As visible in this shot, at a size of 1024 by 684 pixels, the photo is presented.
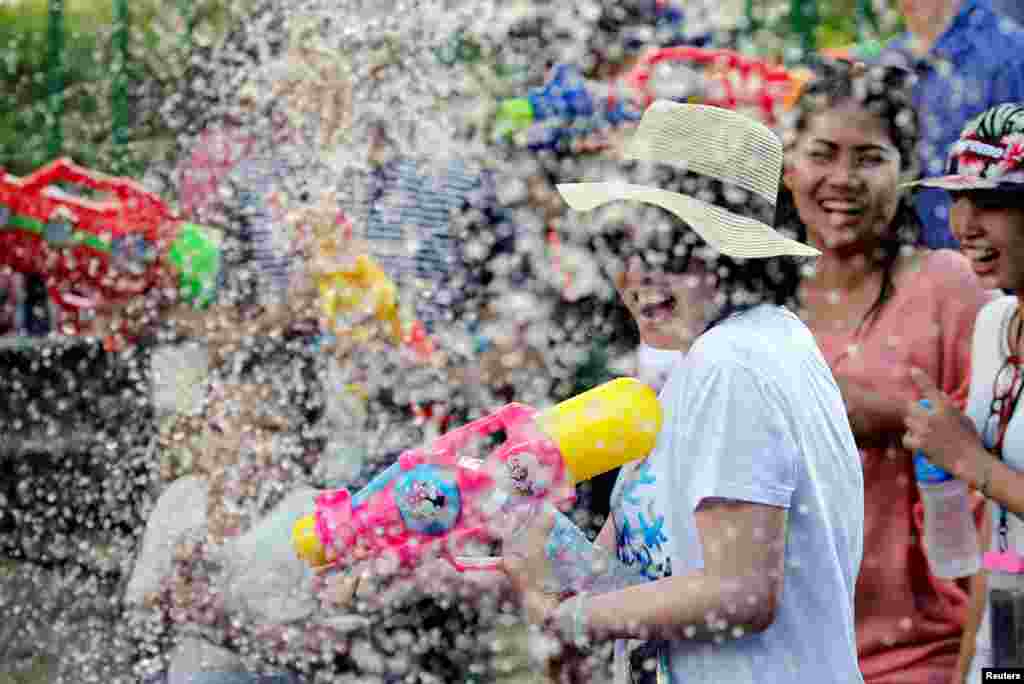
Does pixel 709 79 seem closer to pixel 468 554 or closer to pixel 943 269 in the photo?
pixel 943 269

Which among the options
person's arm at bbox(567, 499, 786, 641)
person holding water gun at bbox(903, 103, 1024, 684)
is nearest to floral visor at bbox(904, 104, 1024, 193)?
person holding water gun at bbox(903, 103, 1024, 684)

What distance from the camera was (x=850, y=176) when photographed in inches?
130

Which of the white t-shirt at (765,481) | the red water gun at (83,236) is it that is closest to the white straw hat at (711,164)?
the white t-shirt at (765,481)

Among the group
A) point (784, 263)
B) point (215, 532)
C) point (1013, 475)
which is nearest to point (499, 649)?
point (215, 532)

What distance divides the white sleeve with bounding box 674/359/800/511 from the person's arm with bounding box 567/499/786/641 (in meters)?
0.03

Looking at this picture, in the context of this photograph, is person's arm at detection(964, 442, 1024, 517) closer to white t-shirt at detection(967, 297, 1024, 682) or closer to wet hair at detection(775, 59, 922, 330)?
white t-shirt at detection(967, 297, 1024, 682)

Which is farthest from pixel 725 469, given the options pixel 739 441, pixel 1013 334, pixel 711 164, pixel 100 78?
pixel 100 78

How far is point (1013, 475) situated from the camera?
287cm

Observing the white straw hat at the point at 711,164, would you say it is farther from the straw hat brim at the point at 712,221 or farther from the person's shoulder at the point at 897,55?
the person's shoulder at the point at 897,55

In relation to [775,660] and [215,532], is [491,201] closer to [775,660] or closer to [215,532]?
[215,532]

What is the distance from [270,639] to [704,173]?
127cm

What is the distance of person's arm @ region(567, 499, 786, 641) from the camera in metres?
2.09

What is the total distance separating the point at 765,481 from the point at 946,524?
104 centimetres

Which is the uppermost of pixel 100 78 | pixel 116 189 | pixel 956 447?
pixel 956 447
